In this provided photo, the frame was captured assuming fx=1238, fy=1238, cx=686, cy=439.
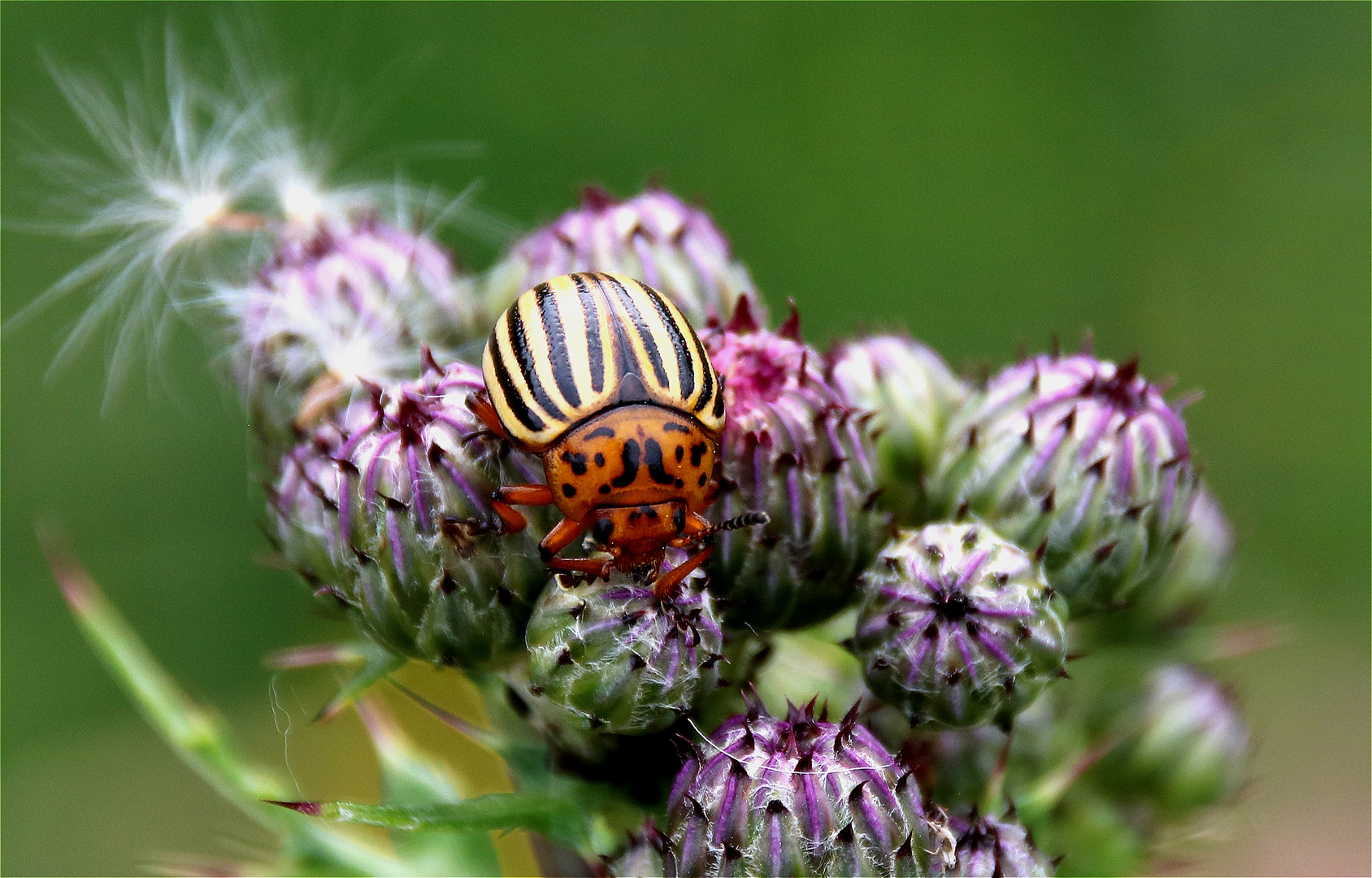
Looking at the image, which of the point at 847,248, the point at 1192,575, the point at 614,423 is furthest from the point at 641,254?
the point at 847,248

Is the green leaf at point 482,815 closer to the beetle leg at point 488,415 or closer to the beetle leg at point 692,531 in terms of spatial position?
the beetle leg at point 692,531

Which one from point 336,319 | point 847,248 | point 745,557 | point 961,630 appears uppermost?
point 847,248

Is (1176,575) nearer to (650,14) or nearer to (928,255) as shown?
(928,255)

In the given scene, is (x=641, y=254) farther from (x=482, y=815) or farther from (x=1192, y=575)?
(x=1192, y=575)

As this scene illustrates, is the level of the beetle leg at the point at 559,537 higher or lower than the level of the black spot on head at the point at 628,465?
lower

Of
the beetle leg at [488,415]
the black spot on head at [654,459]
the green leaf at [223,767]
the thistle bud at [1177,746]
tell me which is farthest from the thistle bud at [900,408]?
the green leaf at [223,767]
